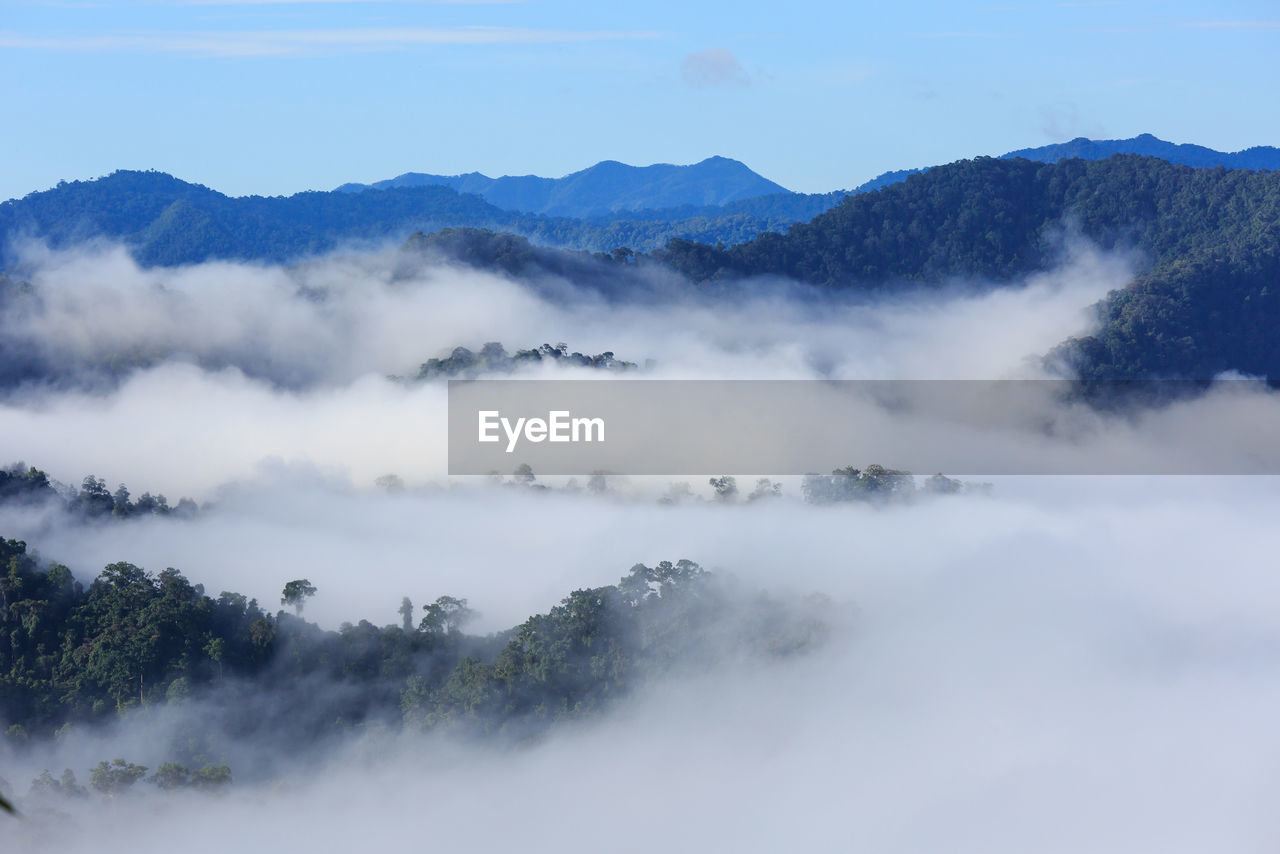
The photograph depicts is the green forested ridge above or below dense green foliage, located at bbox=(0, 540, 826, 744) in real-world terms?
above

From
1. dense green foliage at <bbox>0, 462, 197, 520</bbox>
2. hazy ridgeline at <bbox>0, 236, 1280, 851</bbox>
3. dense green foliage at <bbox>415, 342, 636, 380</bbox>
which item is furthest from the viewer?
dense green foliage at <bbox>415, 342, 636, 380</bbox>

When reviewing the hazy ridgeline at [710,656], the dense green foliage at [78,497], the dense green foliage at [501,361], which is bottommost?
the hazy ridgeline at [710,656]

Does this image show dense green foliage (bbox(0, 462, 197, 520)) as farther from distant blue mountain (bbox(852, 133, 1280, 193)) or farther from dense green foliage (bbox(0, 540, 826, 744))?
distant blue mountain (bbox(852, 133, 1280, 193))

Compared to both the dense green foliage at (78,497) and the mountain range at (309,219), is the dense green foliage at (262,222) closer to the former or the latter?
the mountain range at (309,219)

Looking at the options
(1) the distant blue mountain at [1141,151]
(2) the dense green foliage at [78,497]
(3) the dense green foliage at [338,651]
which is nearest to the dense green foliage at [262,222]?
(1) the distant blue mountain at [1141,151]

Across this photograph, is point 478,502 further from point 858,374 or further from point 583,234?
point 583,234

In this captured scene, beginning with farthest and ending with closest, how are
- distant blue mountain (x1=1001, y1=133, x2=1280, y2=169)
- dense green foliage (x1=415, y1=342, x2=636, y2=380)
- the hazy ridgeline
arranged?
distant blue mountain (x1=1001, y1=133, x2=1280, y2=169) → dense green foliage (x1=415, y1=342, x2=636, y2=380) → the hazy ridgeline

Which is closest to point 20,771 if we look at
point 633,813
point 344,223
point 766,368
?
point 633,813

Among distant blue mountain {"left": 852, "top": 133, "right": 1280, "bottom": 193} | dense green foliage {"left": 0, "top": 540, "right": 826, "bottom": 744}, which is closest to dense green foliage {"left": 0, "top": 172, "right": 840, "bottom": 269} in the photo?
distant blue mountain {"left": 852, "top": 133, "right": 1280, "bottom": 193}
